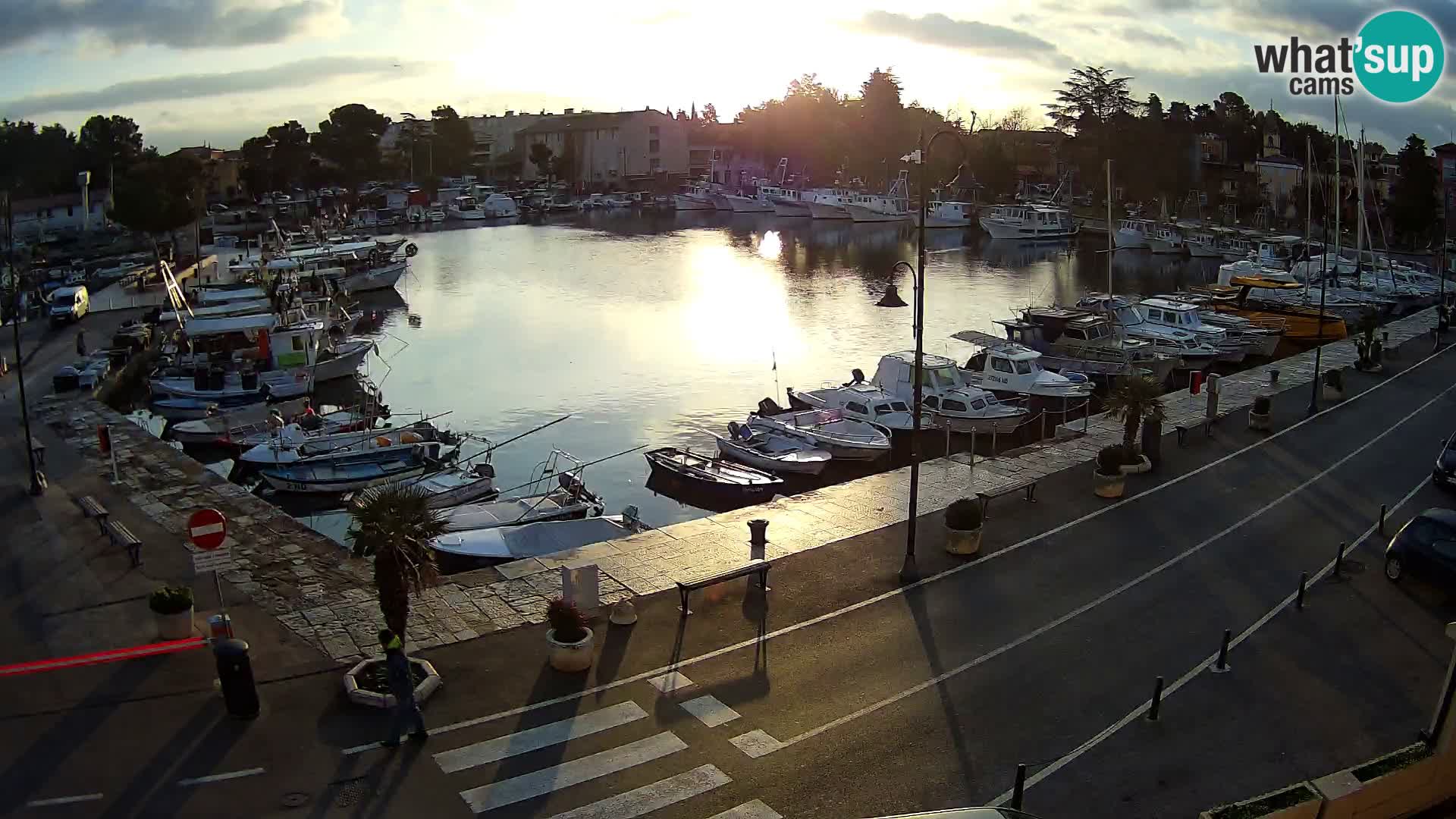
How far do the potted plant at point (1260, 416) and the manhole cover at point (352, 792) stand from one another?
2611cm

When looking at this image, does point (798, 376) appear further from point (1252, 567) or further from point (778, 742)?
point (778, 742)

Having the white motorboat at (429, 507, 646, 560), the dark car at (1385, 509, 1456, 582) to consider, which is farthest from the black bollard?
the white motorboat at (429, 507, 646, 560)

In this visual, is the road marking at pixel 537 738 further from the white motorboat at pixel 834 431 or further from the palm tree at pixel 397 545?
the white motorboat at pixel 834 431

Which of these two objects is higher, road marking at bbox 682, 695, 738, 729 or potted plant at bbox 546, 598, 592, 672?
potted plant at bbox 546, 598, 592, 672

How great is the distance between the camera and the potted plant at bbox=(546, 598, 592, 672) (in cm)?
1468

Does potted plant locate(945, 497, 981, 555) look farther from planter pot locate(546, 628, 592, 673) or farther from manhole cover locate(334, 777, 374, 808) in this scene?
manhole cover locate(334, 777, 374, 808)

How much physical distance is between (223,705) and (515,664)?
376 cm

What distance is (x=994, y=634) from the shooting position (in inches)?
650

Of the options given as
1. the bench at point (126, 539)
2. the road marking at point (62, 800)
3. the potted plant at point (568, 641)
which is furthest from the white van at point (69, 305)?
the road marking at point (62, 800)

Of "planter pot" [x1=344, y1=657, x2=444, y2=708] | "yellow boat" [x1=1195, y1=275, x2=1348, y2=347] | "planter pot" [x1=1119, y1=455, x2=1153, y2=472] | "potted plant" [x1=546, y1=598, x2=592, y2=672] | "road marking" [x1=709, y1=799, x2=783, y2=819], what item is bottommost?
"road marking" [x1=709, y1=799, x2=783, y2=819]

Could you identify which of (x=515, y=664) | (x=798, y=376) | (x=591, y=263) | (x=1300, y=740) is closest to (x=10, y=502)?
(x=515, y=664)

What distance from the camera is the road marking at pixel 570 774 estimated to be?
11.8 metres

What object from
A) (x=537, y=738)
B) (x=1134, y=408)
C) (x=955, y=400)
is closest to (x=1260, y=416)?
(x=1134, y=408)

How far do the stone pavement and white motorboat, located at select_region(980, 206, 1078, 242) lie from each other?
79.0 m
